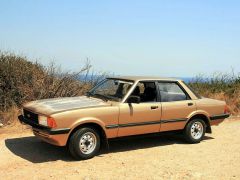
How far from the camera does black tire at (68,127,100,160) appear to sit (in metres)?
7.94

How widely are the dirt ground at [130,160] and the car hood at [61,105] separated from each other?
0.95m

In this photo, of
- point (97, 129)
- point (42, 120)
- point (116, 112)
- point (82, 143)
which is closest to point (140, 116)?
point (116, 112)

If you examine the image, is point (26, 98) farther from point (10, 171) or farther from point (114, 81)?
point (10, 171)

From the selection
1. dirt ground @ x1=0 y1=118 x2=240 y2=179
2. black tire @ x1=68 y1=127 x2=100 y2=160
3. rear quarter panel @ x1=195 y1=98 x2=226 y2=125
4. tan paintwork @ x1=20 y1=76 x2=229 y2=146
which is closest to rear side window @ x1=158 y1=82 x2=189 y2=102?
tan paintwork @ x1=20 y1=76 x2=229 y2=146

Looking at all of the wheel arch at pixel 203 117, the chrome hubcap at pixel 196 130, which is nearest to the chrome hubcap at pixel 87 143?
the wheel arch at pixel 203 117

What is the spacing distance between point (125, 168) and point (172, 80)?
3005 mm

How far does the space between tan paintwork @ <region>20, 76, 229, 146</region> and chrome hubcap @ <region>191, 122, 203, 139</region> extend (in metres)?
0.29

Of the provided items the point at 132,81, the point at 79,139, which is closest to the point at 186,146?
the point at 132,81

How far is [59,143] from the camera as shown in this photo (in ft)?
25.7

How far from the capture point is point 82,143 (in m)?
8.10

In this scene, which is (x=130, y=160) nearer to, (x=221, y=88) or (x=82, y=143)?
(x=82, y=143)

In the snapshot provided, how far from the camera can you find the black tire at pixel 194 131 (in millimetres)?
9859

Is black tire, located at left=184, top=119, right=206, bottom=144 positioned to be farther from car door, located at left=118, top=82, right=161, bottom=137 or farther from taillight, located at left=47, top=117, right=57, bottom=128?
taillight, located at left=47, top=117, right=57, bottom=128

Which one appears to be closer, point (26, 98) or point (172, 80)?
point (172, 80)
